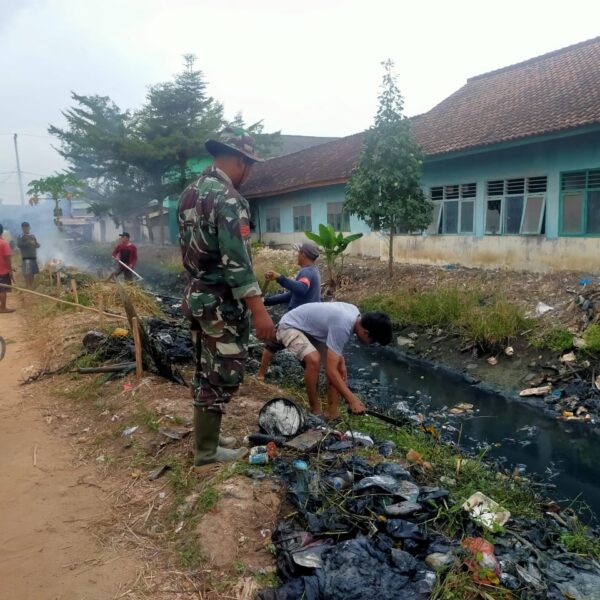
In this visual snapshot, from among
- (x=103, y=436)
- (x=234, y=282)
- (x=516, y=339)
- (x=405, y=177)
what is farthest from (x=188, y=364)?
(x=405, y=177)

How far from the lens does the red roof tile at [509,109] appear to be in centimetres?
1013

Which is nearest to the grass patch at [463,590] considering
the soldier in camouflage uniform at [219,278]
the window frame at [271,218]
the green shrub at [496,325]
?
the soldier in camouflage uniform at [219,278]

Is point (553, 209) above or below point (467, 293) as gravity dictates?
above

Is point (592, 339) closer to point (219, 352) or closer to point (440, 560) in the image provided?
point (440, 560)

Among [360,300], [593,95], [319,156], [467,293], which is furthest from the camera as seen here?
[319,156]

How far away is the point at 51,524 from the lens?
2734 mm

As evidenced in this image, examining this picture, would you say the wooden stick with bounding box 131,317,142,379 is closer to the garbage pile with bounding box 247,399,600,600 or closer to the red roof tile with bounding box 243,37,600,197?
the garbage pile with bounding box 247,399,600,600

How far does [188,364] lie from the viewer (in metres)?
5.79

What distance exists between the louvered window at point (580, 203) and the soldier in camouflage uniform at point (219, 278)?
9.12 meters

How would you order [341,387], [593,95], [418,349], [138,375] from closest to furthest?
1. [341,387]
2. [138,375]
3. [418,349]
4. [593,95]

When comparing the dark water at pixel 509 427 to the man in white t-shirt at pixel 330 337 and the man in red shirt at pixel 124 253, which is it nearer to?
the man in white t-shirt at pixel 330 337

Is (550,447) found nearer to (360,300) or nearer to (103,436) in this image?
(103,436)

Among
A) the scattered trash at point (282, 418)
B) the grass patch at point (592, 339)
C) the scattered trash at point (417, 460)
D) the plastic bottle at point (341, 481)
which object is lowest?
the grass patch at point (592, 339)

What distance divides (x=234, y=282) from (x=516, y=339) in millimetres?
6102
